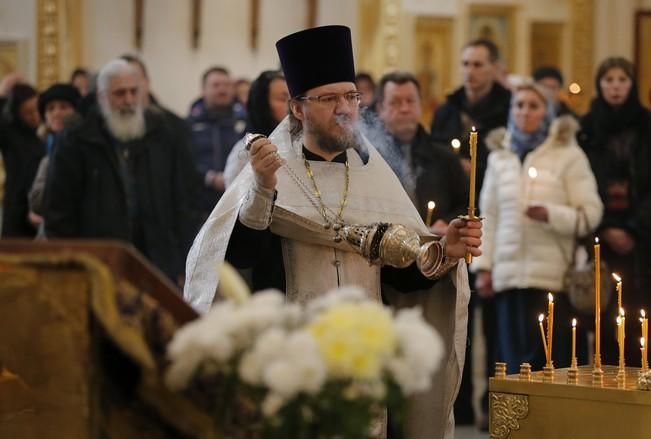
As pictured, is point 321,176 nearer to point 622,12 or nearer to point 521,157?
point 521,157

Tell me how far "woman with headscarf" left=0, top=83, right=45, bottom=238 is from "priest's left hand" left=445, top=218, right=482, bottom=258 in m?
5.37

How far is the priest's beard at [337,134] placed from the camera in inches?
191

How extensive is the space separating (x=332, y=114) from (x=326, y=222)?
37cm

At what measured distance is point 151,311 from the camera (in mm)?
2953

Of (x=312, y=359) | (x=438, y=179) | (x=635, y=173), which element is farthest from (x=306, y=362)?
(x=635, y=173)

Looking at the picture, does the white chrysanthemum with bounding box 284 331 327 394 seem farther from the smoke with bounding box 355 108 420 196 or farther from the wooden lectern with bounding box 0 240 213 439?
the smoke with bounding box 355 108 420 196

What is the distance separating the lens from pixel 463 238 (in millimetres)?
4504

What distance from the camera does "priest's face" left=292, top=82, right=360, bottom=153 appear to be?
4848 millimetres

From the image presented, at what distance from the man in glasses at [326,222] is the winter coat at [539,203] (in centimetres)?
284

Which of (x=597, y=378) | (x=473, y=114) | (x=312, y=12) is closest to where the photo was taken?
(x=597, y=378)

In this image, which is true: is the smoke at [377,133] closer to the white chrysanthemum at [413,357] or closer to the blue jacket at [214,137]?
the white chrysanthemum at [413,357]

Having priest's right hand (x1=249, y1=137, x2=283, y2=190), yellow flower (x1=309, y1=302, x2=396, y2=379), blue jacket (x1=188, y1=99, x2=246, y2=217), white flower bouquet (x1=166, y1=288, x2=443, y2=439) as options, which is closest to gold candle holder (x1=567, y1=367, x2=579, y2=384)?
priest's right hand (x1=249, y1=137, x2=283, y2=190)

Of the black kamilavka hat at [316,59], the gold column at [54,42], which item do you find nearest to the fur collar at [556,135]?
the black kamilavka hat at [316,59]

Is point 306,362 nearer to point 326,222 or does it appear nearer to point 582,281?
point 326,222
